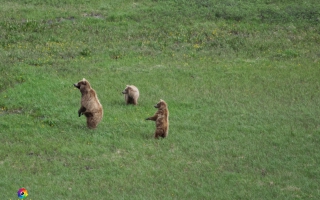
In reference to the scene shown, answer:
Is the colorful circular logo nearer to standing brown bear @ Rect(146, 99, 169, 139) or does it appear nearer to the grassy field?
the grassy field

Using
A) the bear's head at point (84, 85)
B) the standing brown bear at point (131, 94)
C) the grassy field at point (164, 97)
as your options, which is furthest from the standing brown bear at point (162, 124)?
the standing brown bear at point (131, 94)

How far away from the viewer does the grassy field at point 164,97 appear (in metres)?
12.9

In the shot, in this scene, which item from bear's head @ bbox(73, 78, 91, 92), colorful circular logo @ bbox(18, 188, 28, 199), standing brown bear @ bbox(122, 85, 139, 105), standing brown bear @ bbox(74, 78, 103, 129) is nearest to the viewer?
colorful circular logo @ bbox(18, 188, 28, 199)

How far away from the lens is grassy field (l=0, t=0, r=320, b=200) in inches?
507

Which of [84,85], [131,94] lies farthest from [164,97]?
[84,85]

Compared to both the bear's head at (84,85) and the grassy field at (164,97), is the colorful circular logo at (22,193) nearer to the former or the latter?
the grassy field at (164,97)

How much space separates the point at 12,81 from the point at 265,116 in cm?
881

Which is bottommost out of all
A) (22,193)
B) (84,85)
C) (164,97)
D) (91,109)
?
(22,193)

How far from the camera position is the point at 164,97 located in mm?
19047

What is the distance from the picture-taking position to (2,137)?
15.1 metres

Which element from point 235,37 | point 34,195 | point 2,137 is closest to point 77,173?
point 34,195

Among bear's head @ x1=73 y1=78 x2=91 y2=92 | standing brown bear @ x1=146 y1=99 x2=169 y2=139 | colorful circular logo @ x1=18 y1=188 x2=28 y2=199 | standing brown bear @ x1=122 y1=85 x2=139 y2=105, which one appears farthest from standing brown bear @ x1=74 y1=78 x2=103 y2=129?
colorful circular logo @ x1=18 y1=188 x2=28 y2=199

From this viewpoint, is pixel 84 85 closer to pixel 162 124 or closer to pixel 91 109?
pixel 91 109

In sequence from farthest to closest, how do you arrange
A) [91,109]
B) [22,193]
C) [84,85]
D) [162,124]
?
1. [84,85]
2. [91,109]
3. [162,124]
4. [22,193]
